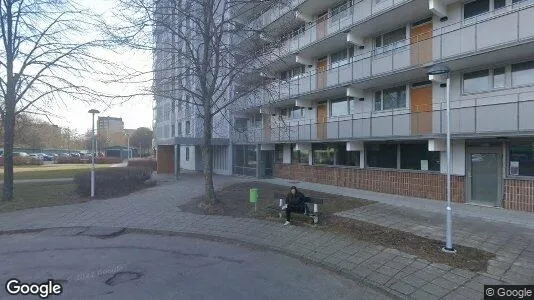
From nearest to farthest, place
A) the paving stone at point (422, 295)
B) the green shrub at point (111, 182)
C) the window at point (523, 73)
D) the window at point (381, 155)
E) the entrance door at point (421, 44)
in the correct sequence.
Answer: the paving stone at point (422, 295) → the window at point (523, 73) → the entrance door at point (421, 44) → the green shrub at point (111, 182) → the window at point (381, 155)

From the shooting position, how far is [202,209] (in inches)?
425

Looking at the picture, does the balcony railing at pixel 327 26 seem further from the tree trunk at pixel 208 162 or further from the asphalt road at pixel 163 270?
the asphalt road at pixel 163 270

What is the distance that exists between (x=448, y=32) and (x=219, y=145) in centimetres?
1787

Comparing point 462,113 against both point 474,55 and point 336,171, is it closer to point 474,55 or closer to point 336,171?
point 474,55

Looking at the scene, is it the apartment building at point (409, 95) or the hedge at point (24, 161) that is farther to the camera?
the hedge at point (24, 161)

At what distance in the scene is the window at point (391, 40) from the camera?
45.9 feet

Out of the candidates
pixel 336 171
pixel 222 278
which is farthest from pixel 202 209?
pixel 336 171

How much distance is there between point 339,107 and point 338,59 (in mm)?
2681

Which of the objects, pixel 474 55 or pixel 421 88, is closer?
pixel 474 55

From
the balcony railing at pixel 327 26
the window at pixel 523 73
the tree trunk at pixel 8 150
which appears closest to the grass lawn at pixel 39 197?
the tree trunk at pixel 8 150

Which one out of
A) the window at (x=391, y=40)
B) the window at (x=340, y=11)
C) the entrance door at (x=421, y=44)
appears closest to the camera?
the entrance door at (x=421, y=44)

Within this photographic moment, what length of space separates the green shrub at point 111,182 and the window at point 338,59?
1202cm

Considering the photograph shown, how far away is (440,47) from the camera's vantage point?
11.6 meters

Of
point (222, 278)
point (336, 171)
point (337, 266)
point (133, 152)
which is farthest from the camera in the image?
point (133, 152)
